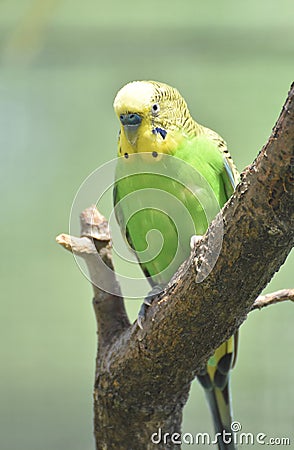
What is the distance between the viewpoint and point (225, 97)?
5.39 feet

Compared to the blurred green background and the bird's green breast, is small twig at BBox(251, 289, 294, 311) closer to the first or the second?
the bird's green breast

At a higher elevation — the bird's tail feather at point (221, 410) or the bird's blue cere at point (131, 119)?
the bird's blue cere at point (131, 119)

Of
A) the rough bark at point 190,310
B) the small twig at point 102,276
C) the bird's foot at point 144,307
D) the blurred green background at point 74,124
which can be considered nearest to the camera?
the rough bark at point 190,310

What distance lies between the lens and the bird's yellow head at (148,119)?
84 cm

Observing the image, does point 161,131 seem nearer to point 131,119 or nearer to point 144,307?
point 131,119

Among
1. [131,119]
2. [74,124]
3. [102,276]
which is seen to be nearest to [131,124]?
[131,119]

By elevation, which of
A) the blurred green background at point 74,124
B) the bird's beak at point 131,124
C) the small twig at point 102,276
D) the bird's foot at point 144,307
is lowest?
the bird's foot at point 144,307

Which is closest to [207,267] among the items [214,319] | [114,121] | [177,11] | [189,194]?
[214,319]

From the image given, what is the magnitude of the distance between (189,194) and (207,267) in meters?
0.25

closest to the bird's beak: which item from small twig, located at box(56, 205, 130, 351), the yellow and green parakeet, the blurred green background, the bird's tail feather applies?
the yellow and green parakeet

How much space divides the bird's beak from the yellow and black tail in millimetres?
374

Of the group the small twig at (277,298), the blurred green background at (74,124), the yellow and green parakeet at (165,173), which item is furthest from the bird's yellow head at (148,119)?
the blurred green background at (74,124)

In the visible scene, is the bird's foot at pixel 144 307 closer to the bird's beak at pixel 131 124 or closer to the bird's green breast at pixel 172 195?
the bird's green breast at pixel 172 195

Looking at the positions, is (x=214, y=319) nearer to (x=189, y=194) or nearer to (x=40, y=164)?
(x=189, y=194)
